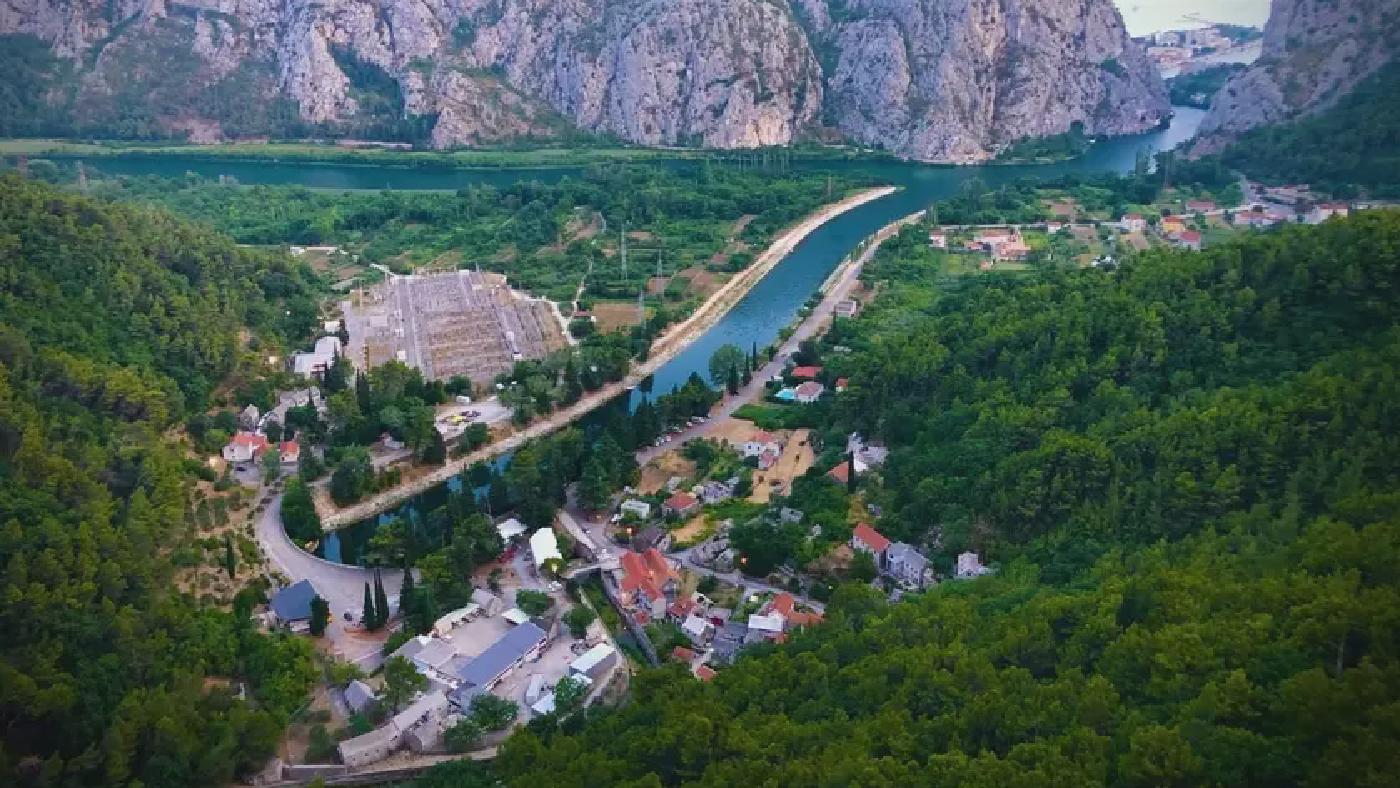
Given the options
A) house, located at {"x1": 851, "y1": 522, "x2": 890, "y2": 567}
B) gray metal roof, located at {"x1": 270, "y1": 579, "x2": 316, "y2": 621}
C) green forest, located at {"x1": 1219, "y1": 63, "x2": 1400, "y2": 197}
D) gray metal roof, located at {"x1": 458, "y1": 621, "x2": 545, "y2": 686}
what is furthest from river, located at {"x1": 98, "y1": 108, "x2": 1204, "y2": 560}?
gray metal roof, located at {"x1": 458, "y1": 621, "x2": 545, "y2": 686}

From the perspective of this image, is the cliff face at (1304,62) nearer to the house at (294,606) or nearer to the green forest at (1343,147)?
the green forest at (1343,147)

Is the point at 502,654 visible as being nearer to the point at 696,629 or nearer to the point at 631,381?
the point at 696,629

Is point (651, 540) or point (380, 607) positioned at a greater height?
point (651, 540)

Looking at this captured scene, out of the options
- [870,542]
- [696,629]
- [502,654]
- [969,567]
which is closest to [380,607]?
[502,654]

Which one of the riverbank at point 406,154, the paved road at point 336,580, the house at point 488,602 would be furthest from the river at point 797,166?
the house at point 488,602

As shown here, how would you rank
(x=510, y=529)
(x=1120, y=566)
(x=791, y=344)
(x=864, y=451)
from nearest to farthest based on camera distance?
(x=1120, y=566), (x=510, y=529), (x=864, y=451), (x=791, y=344)

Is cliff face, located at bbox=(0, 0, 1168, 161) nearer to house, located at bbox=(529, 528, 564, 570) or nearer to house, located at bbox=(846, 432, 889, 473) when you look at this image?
house, located at bbox=(846, 432, 889, 473)

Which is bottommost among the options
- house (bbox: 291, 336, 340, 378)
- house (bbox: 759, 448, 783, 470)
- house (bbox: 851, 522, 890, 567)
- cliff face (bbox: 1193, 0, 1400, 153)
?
house (bbox: 851, 522, 890, 567)
